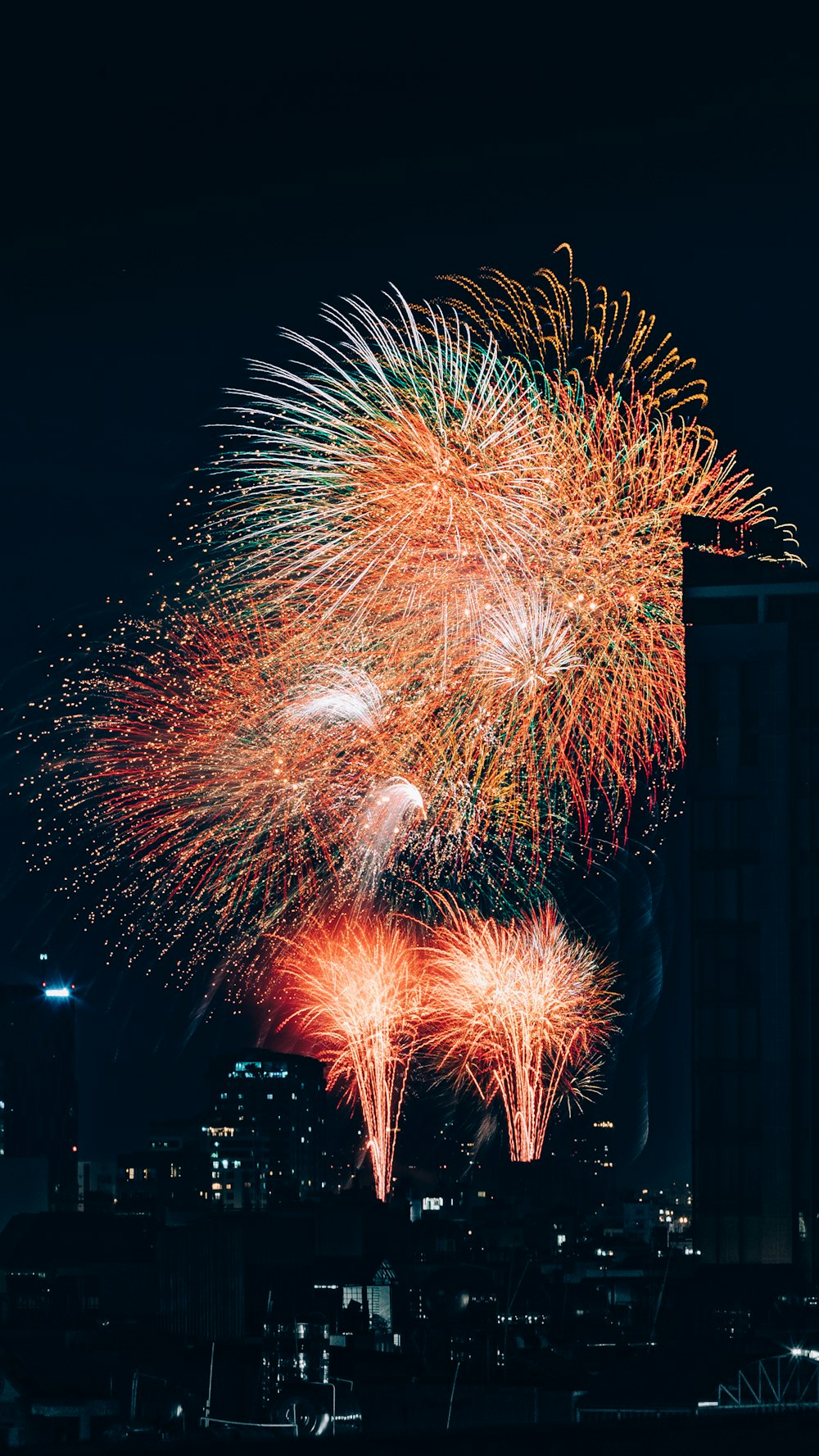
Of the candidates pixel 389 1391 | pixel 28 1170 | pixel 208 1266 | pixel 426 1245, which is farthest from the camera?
pixel 28 1170

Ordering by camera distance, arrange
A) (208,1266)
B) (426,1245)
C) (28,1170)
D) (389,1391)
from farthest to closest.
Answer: (28,1170) < (426,1245) < (208,1266) < (389,1391)

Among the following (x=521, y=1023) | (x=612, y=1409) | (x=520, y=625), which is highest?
(x=520, y=625)

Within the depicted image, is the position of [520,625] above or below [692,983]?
above

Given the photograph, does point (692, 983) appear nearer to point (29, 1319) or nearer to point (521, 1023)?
point (521, 1023)

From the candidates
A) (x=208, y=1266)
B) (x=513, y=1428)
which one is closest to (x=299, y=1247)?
(x=208, y=1266)

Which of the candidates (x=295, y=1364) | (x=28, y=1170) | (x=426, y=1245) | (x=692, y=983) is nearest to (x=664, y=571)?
(x=692, y=983)

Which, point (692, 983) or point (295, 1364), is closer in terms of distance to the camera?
point (295, 1364)

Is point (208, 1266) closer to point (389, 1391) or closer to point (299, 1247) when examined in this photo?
point (299, 1247)
